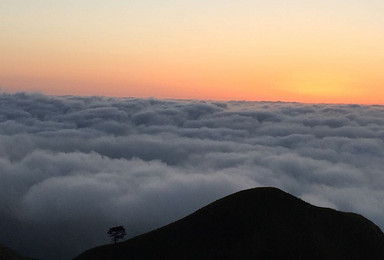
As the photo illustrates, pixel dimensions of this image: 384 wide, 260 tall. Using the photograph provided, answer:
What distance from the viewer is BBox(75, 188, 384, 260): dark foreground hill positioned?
3841 inches

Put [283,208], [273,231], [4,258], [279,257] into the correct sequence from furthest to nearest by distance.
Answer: [4,258], [283,208], [273,231], [279,257]

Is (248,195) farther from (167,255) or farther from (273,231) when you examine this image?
(167,255)

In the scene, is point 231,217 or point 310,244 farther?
point 231,217

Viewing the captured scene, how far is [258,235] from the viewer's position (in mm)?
101250

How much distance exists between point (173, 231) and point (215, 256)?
535 inches

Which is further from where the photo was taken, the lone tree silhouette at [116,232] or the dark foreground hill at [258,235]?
the lone tree silhouette at [116,232]

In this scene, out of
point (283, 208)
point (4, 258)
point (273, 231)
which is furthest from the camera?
point (4, 258)

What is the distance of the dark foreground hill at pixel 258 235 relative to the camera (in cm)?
9756

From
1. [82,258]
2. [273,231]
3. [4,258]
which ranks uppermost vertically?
[273,231]

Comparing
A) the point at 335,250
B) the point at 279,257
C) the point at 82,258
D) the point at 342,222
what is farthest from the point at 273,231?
the point at 82,258

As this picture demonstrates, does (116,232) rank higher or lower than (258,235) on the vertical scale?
lower

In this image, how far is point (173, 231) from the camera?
344 ft

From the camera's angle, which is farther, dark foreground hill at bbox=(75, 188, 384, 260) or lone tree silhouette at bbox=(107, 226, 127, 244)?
lone tree silhouette at bbox=(107, 226, 127, 244)

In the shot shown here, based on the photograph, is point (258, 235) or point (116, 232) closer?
point (258, 235)
